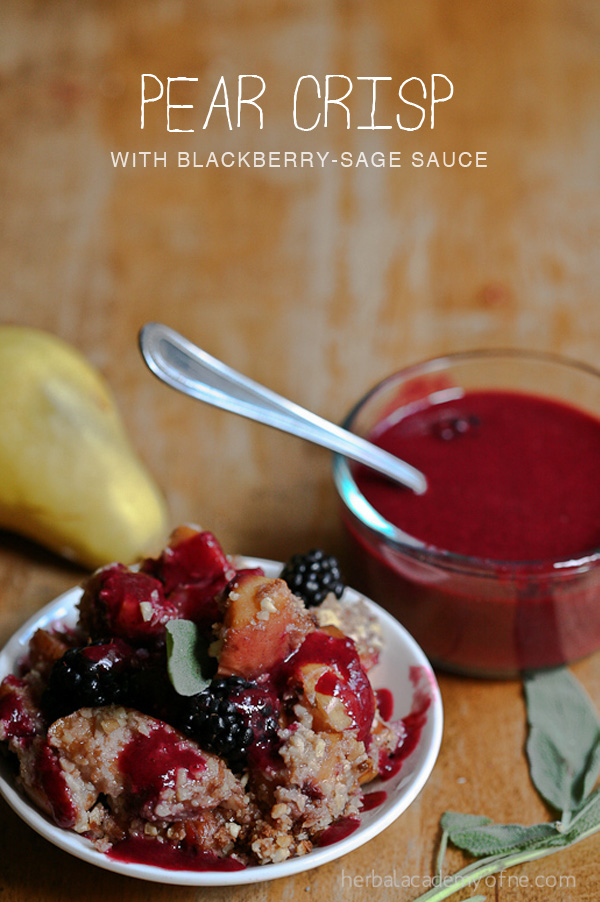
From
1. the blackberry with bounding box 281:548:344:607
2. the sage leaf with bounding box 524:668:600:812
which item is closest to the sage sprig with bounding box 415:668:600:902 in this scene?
the sage leaf with bounding box 524:668:600:812

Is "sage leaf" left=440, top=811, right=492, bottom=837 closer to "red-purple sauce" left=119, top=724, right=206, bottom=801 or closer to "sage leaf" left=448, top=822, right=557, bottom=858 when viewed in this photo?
"sage leaf" left=448, top=822, right=557, bottom=858

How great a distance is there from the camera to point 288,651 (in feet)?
5.06

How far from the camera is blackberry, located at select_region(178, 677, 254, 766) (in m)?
1.41

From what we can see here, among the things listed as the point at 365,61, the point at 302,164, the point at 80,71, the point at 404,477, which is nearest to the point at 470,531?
the point at 404,477

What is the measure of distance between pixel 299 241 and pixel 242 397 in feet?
4.60

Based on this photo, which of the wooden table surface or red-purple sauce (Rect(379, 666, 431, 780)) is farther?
the wooden table surface

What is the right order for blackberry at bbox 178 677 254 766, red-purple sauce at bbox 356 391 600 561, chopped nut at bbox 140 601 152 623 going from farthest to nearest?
red-purple sauce at bbox 356 391 600 561
chopped nut at bbox 140 601 152 623
blackberry at bbox 178 677 254 766

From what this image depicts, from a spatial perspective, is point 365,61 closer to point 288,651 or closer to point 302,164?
point 302,164

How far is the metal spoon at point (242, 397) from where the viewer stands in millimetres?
1836

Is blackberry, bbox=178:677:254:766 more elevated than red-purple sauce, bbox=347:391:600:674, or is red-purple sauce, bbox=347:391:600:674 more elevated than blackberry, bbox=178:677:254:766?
red-purple sauce, bbox=347:391:600:674

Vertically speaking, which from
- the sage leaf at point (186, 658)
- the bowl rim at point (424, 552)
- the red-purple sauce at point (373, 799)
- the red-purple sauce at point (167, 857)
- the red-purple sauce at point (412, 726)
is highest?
the bowl rim at point (424, 552)

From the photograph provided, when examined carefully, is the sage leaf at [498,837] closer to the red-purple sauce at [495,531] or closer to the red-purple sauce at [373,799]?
the red-purple sauce at [373,799]

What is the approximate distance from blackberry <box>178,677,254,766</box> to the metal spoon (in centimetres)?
59

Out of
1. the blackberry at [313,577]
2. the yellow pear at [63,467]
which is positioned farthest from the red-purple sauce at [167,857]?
the yellow pear at [63,467]
